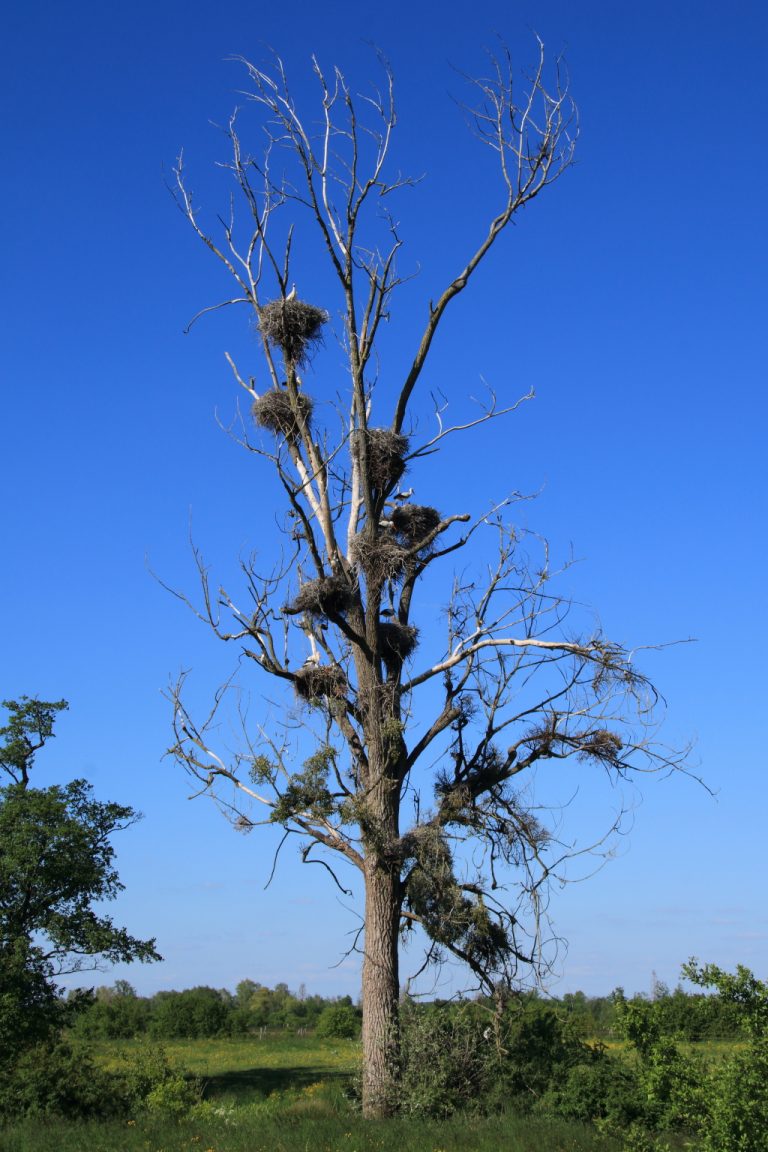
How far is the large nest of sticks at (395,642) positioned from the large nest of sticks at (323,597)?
695 mm

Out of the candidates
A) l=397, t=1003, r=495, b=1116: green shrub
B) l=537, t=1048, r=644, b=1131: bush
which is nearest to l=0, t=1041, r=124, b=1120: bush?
l=397, t=1003, r=495, b=1116: green shrub

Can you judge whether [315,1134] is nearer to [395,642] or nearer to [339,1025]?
[395,642]

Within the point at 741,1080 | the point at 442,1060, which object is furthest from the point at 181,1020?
the point at 741,1080

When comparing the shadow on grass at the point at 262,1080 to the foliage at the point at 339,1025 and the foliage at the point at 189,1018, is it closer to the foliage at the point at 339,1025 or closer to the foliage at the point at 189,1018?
the foliage at the point at 339,1025

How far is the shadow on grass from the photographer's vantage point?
2812cm

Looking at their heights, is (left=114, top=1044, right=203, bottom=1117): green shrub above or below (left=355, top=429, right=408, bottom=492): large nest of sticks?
below

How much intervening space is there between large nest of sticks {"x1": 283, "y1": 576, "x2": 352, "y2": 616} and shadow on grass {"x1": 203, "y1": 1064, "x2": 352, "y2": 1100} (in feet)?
53.9

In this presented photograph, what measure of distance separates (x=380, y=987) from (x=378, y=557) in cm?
592

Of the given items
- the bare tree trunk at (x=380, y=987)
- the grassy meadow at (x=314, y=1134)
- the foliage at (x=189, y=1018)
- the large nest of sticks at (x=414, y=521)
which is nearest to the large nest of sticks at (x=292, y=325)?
the large nest of sticks at (x=414, y=521)

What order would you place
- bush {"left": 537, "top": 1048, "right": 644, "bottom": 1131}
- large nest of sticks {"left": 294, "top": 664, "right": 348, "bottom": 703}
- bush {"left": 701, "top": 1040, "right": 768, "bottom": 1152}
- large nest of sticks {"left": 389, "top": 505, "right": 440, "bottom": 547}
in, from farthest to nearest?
large nest of sticks {"left": 389, "top": 505, "right": 440, "bottom": 547}, large nest of sticks {"left": 294, "top": 664, "right": 348, "bottom": 703}, bush {"left": 537, "top": 1048, "right": 644, "bottom": 1131}, bush {"left": 701, "top": 1040, "right": 768, "bottom": 1152}

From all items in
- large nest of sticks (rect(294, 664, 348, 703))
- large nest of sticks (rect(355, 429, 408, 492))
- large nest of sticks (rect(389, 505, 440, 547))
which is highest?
large nest of sticks (rect(355, 429, 408, 492))

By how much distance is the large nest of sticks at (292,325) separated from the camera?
16.5 metres

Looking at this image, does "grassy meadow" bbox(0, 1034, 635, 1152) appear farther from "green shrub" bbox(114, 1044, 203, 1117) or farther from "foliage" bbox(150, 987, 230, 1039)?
"foliage" bbox(150, 987, 230, 1039)

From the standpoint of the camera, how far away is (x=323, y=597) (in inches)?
599
